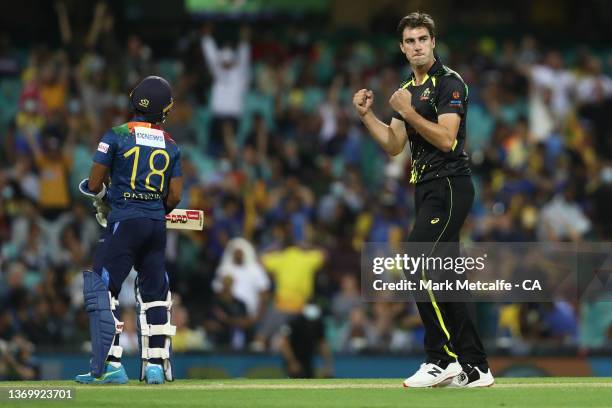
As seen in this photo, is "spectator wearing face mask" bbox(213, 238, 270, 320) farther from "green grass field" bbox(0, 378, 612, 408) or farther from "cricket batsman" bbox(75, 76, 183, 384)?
"cricket batsman" bbox(75, 76, 183, 384)

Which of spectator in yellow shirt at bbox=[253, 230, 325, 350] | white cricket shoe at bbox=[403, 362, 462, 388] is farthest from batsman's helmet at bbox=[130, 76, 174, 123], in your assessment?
spectator in yellow shirt at bbox=[253, 230, 325, 350]

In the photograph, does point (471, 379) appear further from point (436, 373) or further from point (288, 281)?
point (288, 281)

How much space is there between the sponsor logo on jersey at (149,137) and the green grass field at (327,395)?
1.70 m

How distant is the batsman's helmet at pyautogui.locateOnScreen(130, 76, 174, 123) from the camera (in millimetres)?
9797

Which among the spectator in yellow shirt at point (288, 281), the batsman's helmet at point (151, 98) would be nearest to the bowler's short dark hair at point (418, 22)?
the batsman's helmet at point (151, 98)

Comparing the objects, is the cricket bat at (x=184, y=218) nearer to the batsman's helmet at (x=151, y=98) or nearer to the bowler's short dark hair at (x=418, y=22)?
the batsman's helmet at (x=151, y=98)

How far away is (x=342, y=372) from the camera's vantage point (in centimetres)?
1647

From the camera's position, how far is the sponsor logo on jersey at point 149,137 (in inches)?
381

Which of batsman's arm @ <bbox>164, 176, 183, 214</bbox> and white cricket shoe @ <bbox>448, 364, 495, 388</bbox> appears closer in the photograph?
white cricket shoe @ <bbox>448, 364, 495, 388</bbox>

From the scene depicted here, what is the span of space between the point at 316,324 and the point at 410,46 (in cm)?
789

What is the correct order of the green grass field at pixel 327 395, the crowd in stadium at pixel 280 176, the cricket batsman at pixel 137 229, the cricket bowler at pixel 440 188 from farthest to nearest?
the crowd in stadium at pixel 280 176, the cricket batsman at pixel 137 229, the cricket bowler at pixel 440 188, the green grass field at pixel 327 395

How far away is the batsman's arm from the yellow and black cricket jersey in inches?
67.5

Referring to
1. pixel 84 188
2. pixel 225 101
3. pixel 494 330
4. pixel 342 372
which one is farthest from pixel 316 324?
pixel 84 188

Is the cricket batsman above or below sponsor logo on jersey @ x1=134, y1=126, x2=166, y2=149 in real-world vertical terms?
below
